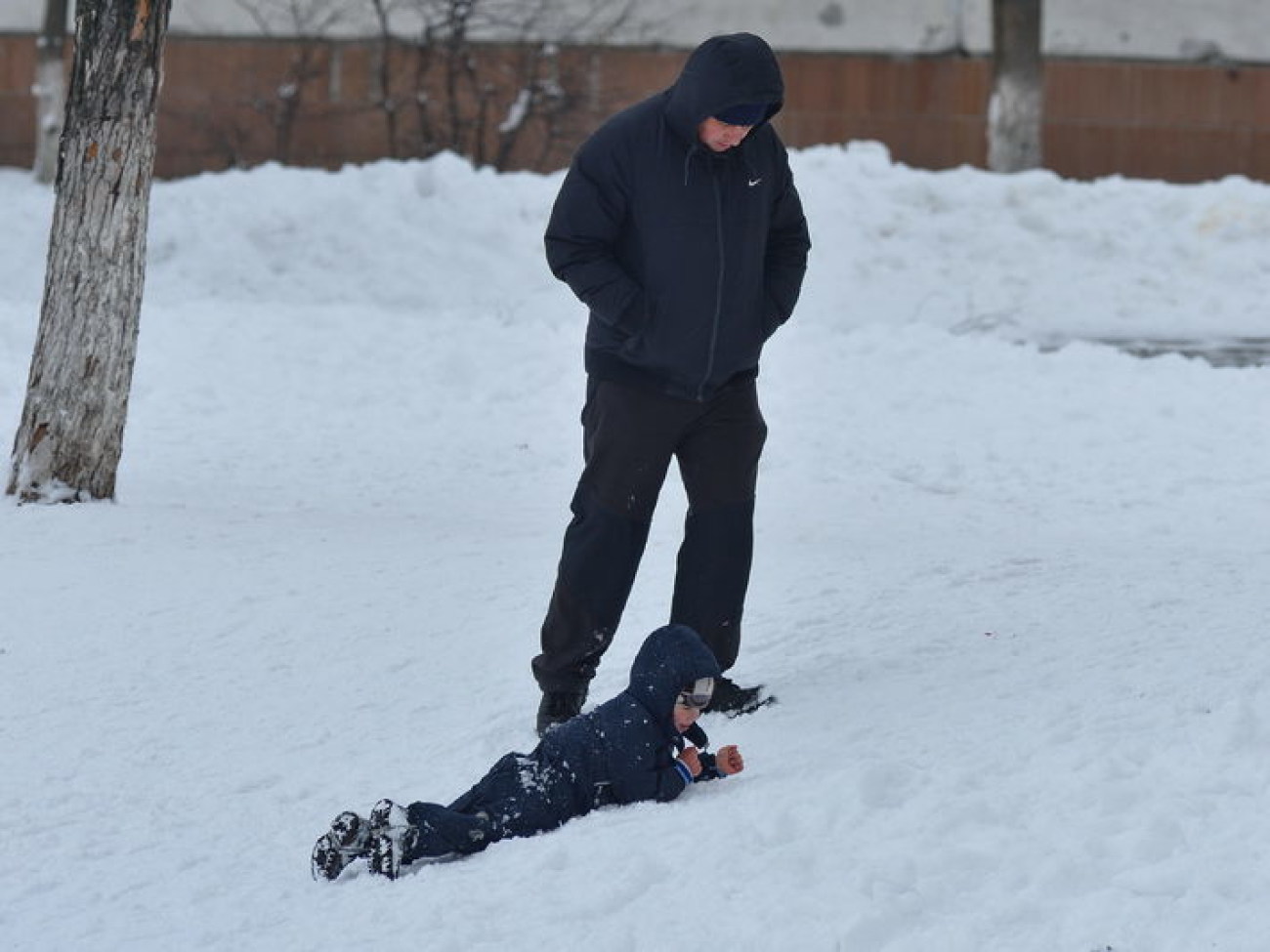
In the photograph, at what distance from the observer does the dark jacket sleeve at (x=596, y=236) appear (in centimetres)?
475

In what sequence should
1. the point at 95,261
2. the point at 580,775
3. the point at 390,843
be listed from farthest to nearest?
the point at 95,261 → the point at 580,775 → the point at 390,843

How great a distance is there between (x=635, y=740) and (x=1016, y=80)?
1387 cm

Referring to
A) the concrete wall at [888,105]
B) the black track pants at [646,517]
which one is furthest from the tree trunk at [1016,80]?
the black track pants at [646,517]

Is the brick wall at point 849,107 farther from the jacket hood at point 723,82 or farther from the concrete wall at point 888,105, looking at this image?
the jacket hood at point 723,82

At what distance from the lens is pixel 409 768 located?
516 centimetres

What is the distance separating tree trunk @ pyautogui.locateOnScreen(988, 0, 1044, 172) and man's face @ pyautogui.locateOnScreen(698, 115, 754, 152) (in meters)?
13.1

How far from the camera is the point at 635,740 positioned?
14.3ft

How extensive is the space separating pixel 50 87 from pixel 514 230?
5.93 metres

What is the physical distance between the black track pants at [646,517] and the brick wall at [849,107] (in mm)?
14961

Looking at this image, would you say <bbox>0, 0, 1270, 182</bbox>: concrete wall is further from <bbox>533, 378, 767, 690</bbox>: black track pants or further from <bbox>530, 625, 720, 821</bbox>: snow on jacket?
<bbox>530, 625, 720, 821</bbox>: snow on jacket

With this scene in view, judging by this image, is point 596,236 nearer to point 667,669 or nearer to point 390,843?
point 667,669

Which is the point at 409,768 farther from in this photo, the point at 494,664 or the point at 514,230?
the point at 514,230

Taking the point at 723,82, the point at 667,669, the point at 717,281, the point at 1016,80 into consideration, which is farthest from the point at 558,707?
the point at 1016,80

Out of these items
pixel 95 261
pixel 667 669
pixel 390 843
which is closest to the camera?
pixel 390 843
